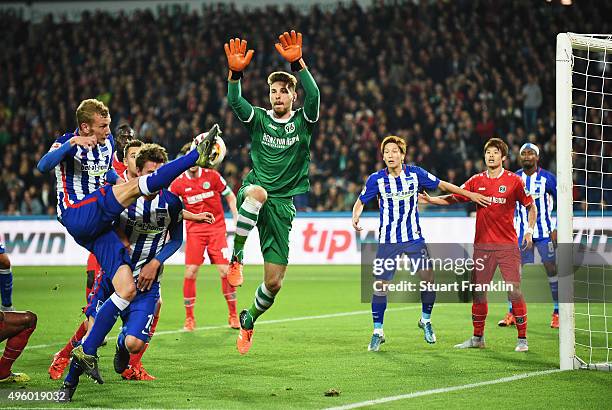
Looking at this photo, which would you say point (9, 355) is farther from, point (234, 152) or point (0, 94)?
point (0, 94)

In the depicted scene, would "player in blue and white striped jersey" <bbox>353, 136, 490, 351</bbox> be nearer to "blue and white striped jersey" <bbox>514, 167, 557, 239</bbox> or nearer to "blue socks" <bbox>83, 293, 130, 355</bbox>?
"blue and white striped jersey" <bbox>514, 167, 557, 239</bbox>

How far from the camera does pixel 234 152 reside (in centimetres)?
2370

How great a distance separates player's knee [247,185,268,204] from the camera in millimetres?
8406

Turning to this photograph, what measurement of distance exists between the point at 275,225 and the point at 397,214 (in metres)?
2.05

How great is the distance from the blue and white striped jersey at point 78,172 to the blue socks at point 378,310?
3376mm

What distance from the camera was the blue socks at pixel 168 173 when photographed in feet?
22.2

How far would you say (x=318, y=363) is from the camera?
9.01m

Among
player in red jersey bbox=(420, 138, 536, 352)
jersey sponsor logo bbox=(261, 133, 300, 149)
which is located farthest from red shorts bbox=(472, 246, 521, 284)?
jersey sponsor logo bbox=(261, 133, 300, 149)

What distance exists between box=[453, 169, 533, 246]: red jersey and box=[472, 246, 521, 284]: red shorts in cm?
13

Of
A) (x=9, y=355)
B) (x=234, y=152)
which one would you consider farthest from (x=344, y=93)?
(x=9, y=355)

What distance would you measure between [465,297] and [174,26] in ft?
61.3

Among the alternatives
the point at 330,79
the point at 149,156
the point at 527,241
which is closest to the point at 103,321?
the point at 149,156

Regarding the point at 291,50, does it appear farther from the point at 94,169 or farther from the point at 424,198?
the point at 424,198

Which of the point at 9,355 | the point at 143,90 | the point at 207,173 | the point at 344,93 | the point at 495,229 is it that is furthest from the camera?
the point at 143,90
